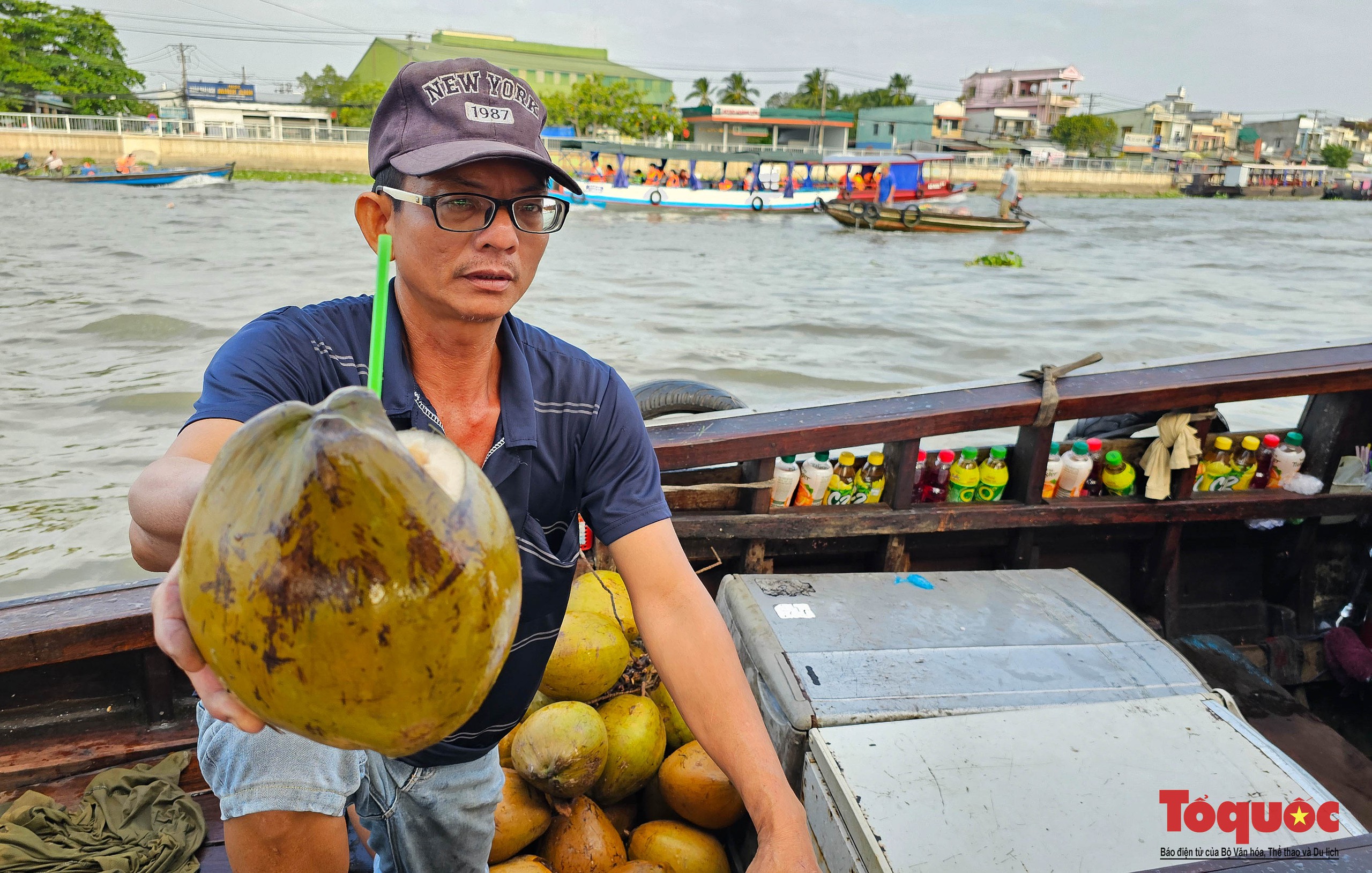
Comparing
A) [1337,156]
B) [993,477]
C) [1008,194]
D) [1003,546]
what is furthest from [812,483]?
[1337,156]

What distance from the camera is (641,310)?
11.5m

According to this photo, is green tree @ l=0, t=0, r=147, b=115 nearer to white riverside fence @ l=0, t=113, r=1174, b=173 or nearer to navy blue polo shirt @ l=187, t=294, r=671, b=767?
white riverside fence @ l=0, t=113, r=1174, b=173

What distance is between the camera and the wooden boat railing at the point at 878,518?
212cm

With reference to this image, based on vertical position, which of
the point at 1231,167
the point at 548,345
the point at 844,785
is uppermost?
the point at 1231,167

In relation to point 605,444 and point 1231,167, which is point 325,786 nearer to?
point 605,444

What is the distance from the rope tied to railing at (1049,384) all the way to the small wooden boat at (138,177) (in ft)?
98.3

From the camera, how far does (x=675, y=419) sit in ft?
9.02

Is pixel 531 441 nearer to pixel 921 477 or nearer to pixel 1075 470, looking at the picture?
pixel 921 477

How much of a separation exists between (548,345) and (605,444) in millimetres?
215

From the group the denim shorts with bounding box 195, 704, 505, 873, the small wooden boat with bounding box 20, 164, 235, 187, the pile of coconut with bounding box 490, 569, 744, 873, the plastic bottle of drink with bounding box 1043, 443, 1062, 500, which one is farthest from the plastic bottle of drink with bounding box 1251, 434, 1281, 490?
the small wooden boat with bounding box 20, 164, 235, 187

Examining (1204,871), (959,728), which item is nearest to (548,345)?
(959,728)

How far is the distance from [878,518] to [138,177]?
30.1m

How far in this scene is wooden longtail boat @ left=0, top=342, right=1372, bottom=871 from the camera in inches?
83.9

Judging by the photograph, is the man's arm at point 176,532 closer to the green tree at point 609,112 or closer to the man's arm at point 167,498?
the man's arm at point 167,498
